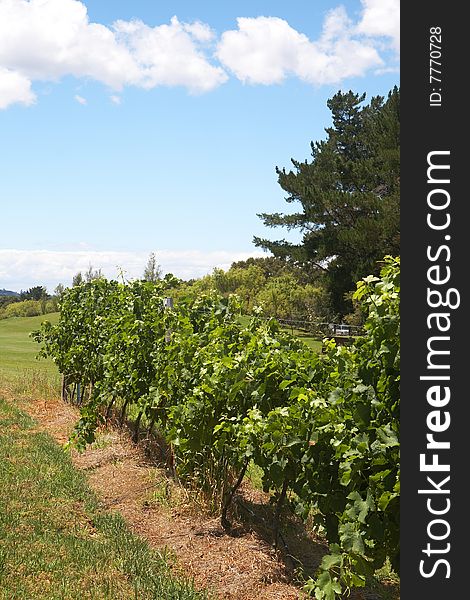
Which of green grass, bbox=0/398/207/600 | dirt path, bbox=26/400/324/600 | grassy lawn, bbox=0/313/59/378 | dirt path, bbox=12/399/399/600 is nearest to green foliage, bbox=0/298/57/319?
grassy lawn, bbox=0/313/59/378

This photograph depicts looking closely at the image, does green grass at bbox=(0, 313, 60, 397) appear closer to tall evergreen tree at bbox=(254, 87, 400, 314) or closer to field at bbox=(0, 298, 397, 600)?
field at bbox=(0, 298, 397, 600)

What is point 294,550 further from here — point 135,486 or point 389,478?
point 389,478

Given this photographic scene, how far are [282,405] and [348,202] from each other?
2916 centimetres

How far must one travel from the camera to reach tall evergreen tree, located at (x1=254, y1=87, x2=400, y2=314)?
31875 mm

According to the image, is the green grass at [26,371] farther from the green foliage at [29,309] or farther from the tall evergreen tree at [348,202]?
the green foliage at [29,309]

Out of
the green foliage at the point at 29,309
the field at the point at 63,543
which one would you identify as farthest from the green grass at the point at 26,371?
the green foliage at the point at 29,309

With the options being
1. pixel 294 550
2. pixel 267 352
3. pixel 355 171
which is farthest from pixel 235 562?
pixel 355 171

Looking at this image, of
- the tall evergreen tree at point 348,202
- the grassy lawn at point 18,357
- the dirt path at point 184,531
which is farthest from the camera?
the tall evergreen tree at point 348,202

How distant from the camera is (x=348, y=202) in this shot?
109 feet

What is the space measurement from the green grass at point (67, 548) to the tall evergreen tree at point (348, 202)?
2457 cm

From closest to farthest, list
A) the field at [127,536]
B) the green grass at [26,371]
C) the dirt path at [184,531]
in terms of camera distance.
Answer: the field at [127,536] → the dirt path at [184,531] → the green grass at [26,371]

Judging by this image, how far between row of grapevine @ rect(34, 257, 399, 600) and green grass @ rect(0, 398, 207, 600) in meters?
0.77

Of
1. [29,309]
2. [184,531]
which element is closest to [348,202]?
[184,531]

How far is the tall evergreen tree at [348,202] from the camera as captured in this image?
31.9 metres
